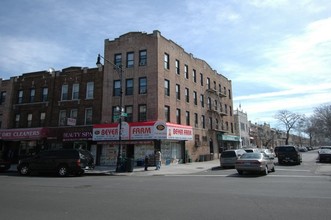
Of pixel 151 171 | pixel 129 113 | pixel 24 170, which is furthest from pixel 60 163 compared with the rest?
pixel 129 113

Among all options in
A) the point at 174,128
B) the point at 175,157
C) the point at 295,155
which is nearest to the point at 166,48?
the point at 174,128

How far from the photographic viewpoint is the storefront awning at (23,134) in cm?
2977

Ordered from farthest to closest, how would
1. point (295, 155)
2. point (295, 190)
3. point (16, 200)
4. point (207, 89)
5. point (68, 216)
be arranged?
point (207, 89)
point (295, 155)
point (295, 190)
point (16, 200)
point (68, 216)

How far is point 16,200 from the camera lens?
30.0ft

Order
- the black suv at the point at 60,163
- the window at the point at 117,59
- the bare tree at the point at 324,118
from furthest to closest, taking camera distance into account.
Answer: the bare tree at the point at 324,118 < the window at the point at 117,59 < the black suv at the point at 60,163

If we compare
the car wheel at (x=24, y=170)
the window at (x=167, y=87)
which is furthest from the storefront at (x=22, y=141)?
the window at (x=167, y=87)

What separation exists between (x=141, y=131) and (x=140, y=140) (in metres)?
1.46

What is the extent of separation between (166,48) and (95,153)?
14191mm

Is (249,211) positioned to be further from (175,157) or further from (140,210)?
(175,157)

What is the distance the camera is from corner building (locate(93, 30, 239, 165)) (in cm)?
2650

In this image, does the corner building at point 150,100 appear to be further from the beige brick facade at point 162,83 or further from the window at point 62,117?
the window at point 62,117

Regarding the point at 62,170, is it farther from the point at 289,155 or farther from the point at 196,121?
the point at 289,155

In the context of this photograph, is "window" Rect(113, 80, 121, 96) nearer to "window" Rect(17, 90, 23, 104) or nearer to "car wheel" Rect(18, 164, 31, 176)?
"car wheel" Rect(18, 164, 31, 176)

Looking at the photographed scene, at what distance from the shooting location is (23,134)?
1209 inches
